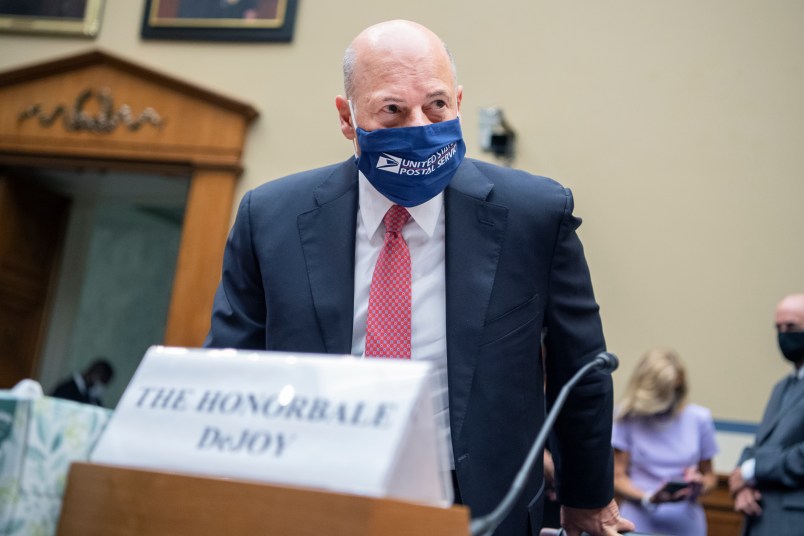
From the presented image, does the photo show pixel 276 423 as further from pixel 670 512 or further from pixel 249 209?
pixel 670 512

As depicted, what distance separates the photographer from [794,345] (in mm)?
4535

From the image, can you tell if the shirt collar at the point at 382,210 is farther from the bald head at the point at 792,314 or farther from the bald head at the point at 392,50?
the bald head at the point at 792,314

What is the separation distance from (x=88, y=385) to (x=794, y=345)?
5.96 m

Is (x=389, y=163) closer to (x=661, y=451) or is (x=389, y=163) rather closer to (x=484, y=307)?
(x=484, y=307)

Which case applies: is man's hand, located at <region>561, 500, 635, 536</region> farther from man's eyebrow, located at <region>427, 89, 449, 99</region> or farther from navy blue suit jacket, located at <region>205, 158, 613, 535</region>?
man's eyebrow, located at <region>427, 89, 449, 99</region>

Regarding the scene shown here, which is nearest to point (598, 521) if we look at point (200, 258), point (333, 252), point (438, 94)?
point (333, 252)

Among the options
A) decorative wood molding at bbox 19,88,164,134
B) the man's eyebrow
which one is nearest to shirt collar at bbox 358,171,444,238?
the man's eyebrow

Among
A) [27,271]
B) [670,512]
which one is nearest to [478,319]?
[670,512]

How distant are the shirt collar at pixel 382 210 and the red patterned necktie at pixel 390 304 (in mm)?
55

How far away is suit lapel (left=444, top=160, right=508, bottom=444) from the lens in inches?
71.1

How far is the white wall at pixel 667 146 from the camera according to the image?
6.21m

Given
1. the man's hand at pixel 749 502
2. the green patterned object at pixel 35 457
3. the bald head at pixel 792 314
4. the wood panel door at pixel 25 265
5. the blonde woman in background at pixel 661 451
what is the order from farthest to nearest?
the wood panel door at pixel 25 265 < the bald head at pixel 792 314 < the blonde woman in background at pixel 661 451 < the man's hand at pixel 749 502 < the green patterned object at pixel 35 457

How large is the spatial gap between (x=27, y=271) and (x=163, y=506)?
7867 millimetres

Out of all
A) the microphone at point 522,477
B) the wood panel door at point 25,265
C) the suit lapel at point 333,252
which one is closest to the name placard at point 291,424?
the microphone at point 522,477
